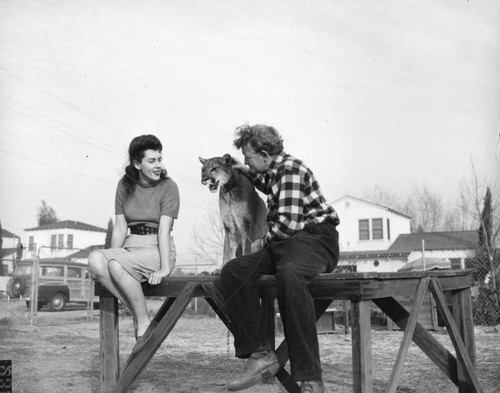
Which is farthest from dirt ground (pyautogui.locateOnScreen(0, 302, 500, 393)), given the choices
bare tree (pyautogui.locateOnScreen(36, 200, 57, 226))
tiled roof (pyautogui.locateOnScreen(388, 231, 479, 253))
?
bare tree (pyautogui.locateOnScreen(36, 200, 57, 226))

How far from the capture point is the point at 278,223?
4.21 m

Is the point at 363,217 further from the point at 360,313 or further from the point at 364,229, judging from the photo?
the point at 360,313

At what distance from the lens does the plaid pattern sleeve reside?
416cm

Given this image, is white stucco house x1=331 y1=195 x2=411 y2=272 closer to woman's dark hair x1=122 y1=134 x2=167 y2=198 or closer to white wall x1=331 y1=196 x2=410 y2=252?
white wall x1=331 y1=196 x2=410 y2=252

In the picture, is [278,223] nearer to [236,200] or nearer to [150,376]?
[236,200]

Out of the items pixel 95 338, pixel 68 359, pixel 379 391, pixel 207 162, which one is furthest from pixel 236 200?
pixel 95 338

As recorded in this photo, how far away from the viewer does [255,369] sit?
3996 millimetres

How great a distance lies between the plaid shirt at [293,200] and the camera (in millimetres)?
4160

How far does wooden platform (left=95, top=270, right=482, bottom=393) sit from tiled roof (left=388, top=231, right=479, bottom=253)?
28.7 meters

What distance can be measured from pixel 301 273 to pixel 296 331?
397 mm

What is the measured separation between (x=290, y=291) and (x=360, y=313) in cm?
53

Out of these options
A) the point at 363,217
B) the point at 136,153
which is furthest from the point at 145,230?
the point at 363,217

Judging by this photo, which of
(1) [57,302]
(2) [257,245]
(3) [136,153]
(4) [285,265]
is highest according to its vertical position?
(3) [136,153]

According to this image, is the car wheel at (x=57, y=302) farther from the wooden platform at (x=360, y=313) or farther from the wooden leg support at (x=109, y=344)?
A: the wooden leg support at (x=109, y=344)
